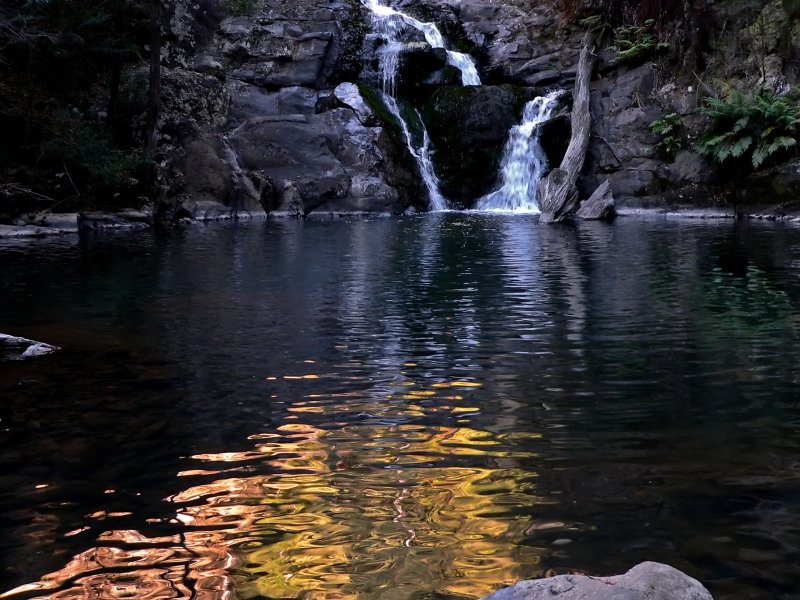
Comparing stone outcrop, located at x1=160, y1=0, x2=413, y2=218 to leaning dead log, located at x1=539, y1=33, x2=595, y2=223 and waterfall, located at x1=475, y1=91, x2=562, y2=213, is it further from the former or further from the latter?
leaning dead log, located at x1=539, y1=33, x2=595, y2=223

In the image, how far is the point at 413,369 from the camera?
21.1 ft

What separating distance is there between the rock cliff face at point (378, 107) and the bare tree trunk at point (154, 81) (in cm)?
161

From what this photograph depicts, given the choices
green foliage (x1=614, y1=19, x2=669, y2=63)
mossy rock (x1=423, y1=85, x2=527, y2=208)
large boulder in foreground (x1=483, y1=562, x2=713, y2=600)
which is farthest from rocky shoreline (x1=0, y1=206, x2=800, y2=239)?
large boulder in foreground (x1=483, y1=562, x2=713, y2=600)

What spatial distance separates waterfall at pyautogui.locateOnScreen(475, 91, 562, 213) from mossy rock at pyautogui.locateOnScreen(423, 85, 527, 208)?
414 millimetres

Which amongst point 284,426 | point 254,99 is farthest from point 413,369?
point 254,99

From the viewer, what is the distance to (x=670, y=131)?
24859 millimetres

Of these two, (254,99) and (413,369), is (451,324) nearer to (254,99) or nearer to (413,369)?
(413,369)

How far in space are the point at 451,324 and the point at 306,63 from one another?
24.7m

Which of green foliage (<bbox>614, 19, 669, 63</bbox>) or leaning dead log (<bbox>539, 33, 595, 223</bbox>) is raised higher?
green foliage (<bbox>614, 19, 669, 63</bbox>)

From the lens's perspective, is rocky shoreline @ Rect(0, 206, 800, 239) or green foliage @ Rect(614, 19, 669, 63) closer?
rocky shoreline @ Rect(0, 206, 800, 239)

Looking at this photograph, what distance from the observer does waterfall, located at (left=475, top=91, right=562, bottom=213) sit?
90.8ft

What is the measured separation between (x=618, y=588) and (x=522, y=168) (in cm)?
2654

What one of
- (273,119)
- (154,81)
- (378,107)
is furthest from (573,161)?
(154,81)

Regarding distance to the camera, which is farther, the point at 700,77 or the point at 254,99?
the point at 254,99
